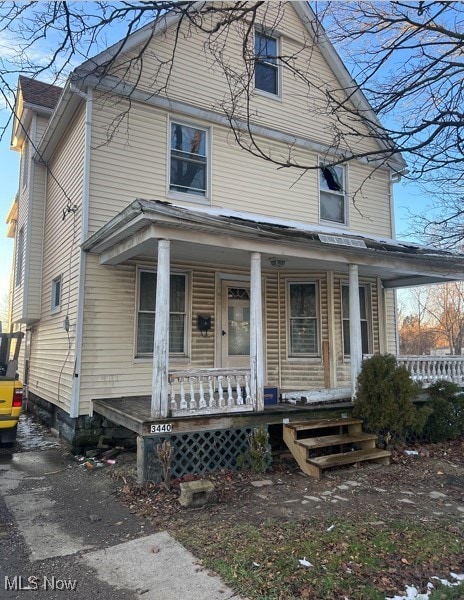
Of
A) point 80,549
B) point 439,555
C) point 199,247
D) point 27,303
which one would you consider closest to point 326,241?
point 199,247

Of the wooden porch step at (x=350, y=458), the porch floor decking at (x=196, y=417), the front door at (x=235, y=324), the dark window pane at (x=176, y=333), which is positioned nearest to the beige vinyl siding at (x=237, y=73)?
the front door at (x=235, y=324)

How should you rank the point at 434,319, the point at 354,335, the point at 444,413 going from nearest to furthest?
the point at 354,335
the point at 444,413
the point at 434,319

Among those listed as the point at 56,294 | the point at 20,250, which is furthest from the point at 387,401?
the point at 20,250

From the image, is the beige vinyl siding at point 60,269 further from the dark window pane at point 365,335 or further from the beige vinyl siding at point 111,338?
the dark window pane at point 365,335

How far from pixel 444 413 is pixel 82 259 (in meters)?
6.95

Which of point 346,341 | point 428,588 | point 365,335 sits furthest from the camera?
point 365,335

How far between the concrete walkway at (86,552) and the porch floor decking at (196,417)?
90 centimetres

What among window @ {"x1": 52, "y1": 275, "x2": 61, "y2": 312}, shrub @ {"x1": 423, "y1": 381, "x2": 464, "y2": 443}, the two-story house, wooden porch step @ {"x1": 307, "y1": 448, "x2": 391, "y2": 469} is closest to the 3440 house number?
the two-story house

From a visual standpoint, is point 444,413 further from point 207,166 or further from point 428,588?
point 207,166

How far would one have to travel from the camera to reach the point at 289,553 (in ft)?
11.8

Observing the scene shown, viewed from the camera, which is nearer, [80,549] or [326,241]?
[80,549]

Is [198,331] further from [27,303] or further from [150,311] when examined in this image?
[27,303]

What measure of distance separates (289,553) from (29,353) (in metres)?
10.6

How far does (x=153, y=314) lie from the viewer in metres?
8.23
